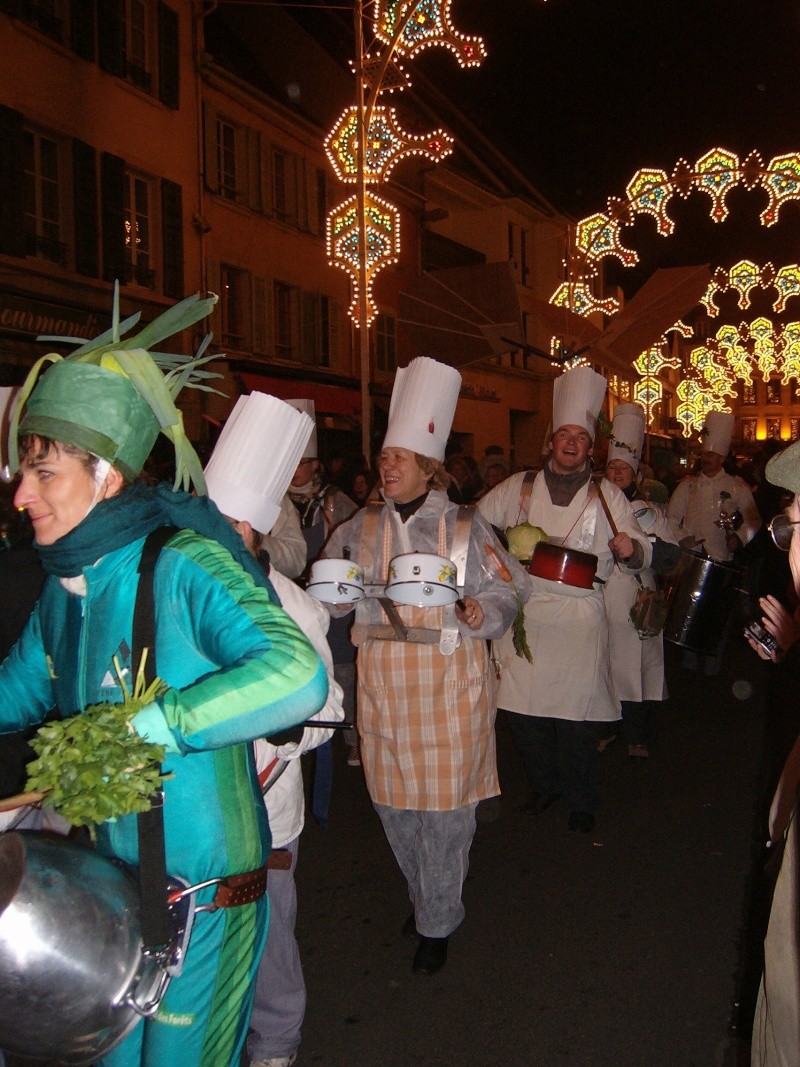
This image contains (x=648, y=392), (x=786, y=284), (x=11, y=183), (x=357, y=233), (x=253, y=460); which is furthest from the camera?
(x=648, y=392)

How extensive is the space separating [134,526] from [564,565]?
313 centimetres

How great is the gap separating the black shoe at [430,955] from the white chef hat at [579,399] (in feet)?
10.0

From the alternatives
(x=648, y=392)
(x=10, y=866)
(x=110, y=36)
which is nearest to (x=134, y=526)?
(x=10, y=866)

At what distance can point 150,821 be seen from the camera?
1.85 m

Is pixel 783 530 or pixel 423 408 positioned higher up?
pixel 423 408

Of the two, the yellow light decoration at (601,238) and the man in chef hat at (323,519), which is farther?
the yellow light decoration at (601,238)

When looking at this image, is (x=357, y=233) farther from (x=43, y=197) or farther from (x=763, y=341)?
(x=763, y=341)

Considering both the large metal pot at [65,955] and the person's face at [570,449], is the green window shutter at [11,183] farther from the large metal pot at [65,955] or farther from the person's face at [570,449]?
the large metal pot at [65,955]

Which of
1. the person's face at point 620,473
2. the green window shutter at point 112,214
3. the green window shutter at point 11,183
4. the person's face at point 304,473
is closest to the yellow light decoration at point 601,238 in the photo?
the person's face at point 620,473

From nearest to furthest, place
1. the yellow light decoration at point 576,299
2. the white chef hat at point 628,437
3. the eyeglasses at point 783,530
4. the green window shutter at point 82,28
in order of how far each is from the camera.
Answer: the eyeglasses at point 783,530 < the white chef hat at point 628,437 < the yellow light decoration at point 576,299 < the green window shutter at point 82,28

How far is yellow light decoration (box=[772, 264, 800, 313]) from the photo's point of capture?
41.3 ft

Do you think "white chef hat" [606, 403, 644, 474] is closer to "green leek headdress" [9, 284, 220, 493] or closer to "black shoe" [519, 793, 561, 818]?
"black shoe" [519, 793, 561, 818]

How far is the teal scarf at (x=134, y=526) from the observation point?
195 centimetres

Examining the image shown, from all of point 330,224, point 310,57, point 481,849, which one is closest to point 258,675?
point 481,849
